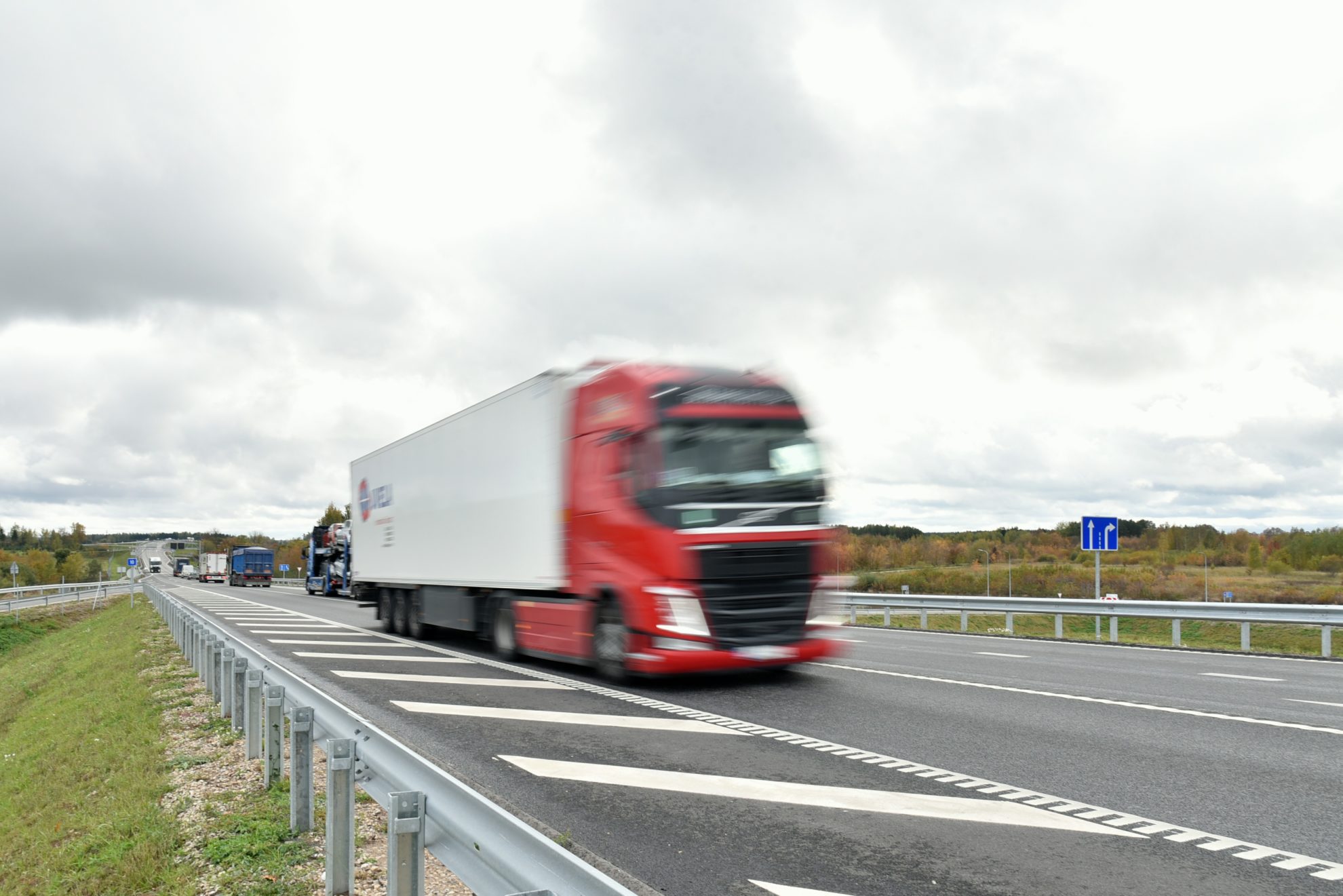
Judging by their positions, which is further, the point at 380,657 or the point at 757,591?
the point at 380,657

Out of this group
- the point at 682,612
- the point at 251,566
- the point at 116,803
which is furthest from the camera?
the point at 251,566

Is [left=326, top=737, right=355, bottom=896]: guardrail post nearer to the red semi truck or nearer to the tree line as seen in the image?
the red semi truck

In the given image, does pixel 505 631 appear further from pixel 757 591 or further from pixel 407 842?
pixel 407 842

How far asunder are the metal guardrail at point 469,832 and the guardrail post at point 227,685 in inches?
142

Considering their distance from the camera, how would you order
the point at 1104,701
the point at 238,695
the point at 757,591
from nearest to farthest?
1. the point at 238,695
2. the point at 1104,701
3. the point at 757,591

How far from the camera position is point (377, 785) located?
4602 mm

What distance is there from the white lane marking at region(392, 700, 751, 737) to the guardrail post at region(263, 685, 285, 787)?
277 centimetres

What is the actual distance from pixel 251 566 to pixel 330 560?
28047 mm

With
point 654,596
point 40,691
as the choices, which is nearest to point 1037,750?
point 654,596

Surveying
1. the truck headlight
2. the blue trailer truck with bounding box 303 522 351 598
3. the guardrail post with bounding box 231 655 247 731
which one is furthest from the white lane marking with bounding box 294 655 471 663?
the blue trailer truck with bounding box 303 522 351 598

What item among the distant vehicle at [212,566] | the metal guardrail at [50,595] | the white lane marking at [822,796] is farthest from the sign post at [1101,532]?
the distant vehicle at [212,566]

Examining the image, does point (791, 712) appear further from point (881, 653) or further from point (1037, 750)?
point (881, 653)

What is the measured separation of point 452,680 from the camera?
11945mm

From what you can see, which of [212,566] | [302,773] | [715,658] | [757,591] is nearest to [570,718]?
[715,658]
